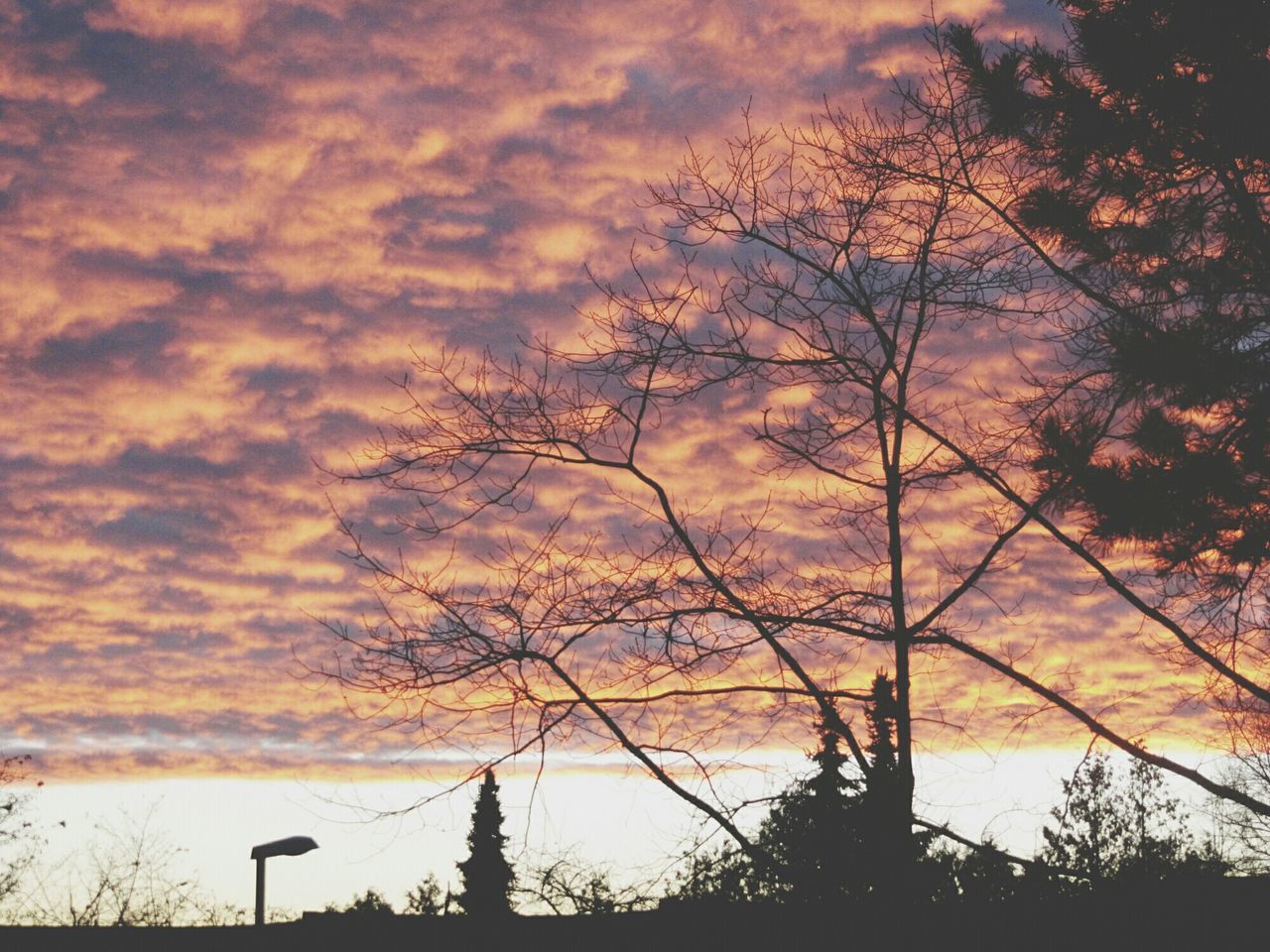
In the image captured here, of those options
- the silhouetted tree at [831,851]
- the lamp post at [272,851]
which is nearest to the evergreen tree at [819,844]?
the silhouetted tree at [831,851]

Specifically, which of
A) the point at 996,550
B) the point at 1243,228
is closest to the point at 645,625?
the point at 996,550

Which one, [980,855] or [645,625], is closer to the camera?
[645,625]

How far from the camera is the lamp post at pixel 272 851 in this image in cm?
1569

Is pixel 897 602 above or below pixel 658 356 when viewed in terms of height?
below

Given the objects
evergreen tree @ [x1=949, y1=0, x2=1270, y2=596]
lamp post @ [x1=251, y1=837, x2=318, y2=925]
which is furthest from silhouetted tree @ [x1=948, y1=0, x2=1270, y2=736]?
lamp post @ [x1=251, y1=837, x2=318, y2=925]

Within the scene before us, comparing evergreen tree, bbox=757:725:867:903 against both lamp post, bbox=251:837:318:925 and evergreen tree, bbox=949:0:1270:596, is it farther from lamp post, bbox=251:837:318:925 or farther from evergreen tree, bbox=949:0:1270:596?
lamp post, bbox=251:837:318:925

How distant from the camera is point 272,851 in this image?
16.1m

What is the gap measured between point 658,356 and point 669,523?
1.21 meters

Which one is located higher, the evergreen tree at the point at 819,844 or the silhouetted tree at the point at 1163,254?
the silhouetted tree at the point at 1163,254

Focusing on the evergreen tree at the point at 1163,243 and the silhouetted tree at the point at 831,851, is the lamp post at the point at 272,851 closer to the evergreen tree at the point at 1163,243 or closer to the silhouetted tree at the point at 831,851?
the silhouetted tree at the point at 831,851

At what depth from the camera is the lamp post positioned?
15688 mm

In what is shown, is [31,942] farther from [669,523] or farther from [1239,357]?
[1239,357]

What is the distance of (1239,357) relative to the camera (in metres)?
9.31

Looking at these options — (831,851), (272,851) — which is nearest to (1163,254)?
(831,851)
